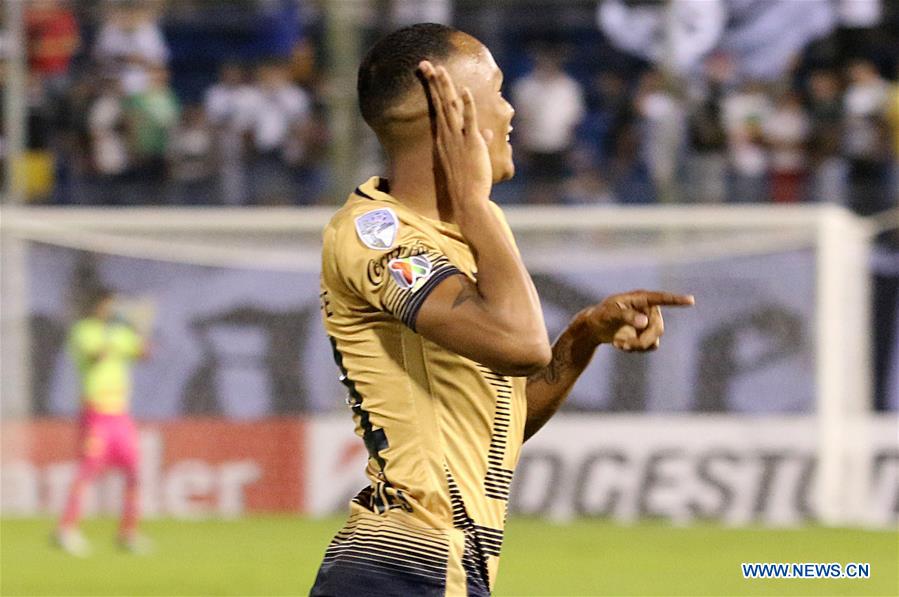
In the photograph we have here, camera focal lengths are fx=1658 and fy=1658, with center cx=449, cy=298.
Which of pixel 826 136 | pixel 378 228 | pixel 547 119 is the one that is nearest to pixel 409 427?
pixel 378 228

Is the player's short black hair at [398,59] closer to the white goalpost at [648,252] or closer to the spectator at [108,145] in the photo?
the white goalpost at [648,252]

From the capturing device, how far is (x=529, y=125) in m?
14.7

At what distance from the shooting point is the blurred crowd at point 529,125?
553 inches

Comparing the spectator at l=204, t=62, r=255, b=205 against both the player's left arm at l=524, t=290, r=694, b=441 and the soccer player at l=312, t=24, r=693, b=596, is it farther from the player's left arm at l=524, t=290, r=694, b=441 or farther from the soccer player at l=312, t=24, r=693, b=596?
the soccer player at l=312, t=24, r=693, b=596

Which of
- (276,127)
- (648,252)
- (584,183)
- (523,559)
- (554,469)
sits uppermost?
(276,127)

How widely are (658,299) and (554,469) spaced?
1008 cm

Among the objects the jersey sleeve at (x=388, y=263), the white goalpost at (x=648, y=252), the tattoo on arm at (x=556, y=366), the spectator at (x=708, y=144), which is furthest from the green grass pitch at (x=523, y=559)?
the jersey sleeve at (x=388, y=263)

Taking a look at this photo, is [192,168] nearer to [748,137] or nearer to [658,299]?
[748,137]

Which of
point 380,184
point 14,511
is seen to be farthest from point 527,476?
point 380,184

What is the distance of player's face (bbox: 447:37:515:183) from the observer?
9.82ft

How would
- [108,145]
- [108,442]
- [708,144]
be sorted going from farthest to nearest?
[108,145]
[708,144]
[108,442]

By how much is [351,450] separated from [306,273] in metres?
1.53

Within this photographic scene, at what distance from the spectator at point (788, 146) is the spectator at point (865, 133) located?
40 cm

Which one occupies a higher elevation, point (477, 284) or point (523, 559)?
point (477, 284)
